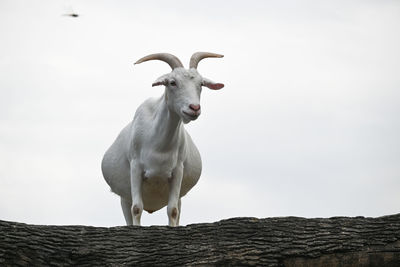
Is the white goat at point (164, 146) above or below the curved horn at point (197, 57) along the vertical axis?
below

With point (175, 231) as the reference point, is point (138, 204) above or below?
above

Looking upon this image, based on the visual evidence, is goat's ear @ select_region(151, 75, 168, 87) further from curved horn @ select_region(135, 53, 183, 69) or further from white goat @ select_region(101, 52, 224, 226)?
curved horn @ select_region(135, 53, 183, 69)

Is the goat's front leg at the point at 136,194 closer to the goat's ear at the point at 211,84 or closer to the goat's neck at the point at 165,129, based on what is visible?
the goat's neck at the point at 165,129

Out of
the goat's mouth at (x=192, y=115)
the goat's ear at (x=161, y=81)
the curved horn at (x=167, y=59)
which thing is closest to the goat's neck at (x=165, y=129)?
the curved horn at (x=167, y=59)

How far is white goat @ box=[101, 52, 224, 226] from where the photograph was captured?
13547 mm

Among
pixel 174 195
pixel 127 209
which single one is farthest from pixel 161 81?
pixel 127 209

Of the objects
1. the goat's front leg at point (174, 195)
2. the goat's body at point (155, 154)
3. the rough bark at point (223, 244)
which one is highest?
the goat's body at point (155, 154)

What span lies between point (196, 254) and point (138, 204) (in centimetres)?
335

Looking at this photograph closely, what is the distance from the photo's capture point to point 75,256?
11109 mm

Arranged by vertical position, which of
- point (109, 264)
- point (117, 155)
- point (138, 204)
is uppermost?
point (117, 155)

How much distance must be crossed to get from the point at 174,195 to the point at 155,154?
2.09 ft

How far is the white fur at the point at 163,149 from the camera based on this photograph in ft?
44.5

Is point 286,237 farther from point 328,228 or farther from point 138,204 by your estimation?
point 138,204

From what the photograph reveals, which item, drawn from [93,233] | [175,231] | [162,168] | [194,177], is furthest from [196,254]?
[194,177]
